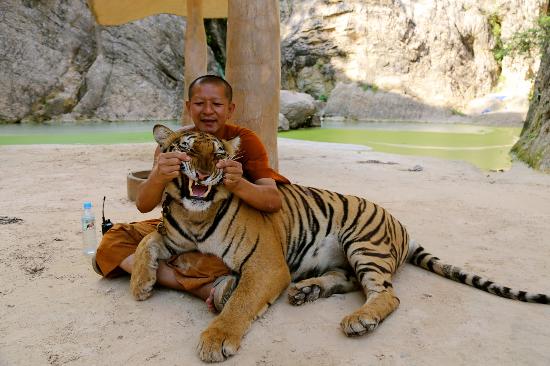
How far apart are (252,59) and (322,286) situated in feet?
7.92

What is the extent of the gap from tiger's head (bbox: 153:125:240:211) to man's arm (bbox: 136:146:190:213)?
1.6 inches

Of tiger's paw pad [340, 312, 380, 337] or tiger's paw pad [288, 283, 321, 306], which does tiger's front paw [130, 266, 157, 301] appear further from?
tiger's paw pad [340, 312, 380, 337]

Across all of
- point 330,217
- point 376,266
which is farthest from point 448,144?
point 376,266

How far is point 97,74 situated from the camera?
19.0 m

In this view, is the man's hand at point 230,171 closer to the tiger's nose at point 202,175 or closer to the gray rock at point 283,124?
the tiger's nose at point 202,175

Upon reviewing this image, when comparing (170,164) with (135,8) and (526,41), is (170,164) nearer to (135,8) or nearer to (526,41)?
(135,8)

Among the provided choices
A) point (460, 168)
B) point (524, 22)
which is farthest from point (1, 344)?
point (524, 22)

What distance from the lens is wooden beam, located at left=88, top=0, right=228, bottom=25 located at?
8883 mm

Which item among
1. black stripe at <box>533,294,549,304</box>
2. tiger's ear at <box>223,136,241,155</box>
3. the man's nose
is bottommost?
black stripe at <box>533,294,549,304</box>

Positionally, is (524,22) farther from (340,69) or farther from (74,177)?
(74,177)

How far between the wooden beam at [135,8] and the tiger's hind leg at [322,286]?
8.01 meters

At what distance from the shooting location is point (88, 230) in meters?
3.03

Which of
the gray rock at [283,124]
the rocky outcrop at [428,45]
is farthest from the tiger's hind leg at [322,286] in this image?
the rocky outcrop at [428,45]

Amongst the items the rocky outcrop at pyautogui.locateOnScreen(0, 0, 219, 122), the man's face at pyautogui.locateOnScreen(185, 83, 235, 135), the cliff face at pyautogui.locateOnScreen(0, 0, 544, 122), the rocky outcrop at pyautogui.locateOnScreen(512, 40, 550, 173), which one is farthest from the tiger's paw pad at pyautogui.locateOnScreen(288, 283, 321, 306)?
the cliff face at pyautogui.locateOnScreen(0, 0, 544, 122)
